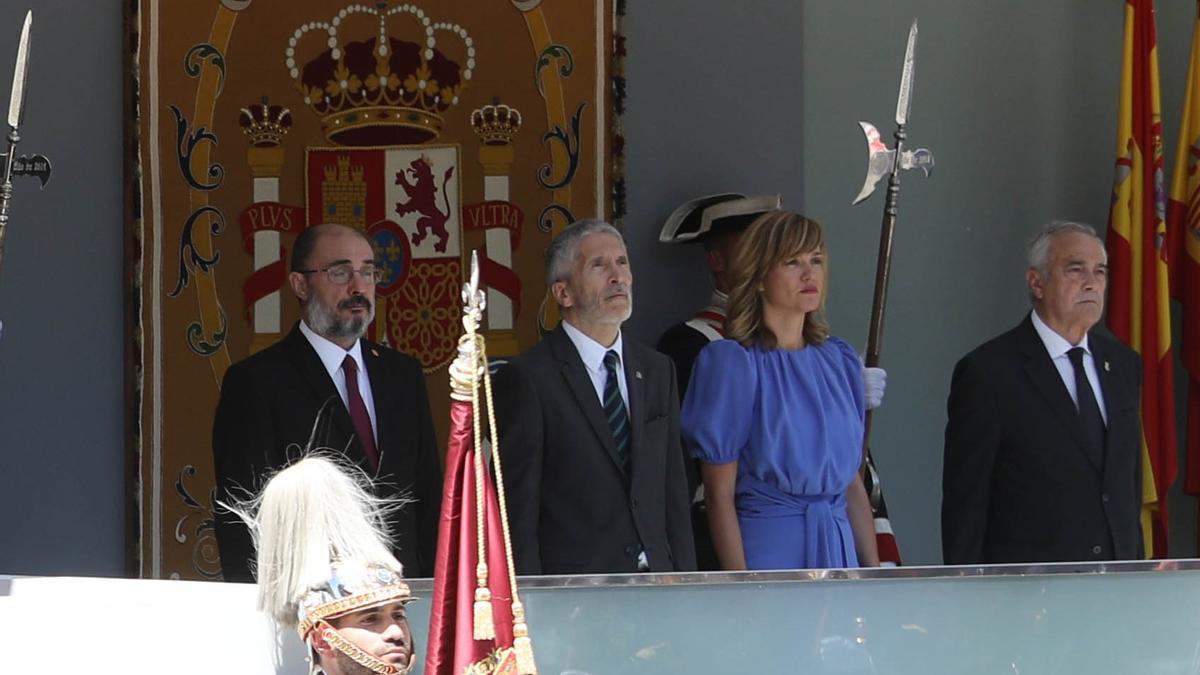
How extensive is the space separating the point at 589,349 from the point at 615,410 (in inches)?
6.4

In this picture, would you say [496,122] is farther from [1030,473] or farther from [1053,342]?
[1030,473]

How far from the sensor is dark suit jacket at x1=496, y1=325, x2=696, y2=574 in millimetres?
5152

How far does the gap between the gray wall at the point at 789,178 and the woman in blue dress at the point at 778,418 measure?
1327 millimetres

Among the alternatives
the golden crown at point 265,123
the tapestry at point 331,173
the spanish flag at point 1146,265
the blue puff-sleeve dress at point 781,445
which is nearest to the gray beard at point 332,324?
the blue puff-sleeve dress at point 781,445

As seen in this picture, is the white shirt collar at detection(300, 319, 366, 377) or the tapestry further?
the tapestry

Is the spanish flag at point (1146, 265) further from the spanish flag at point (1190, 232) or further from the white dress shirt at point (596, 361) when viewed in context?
the white dress shirt at point (596, 361)

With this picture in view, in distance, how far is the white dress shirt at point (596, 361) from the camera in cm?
534

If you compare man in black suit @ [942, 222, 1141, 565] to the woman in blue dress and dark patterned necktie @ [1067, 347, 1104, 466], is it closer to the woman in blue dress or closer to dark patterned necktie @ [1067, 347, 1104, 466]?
dark patterned necktie @ [1067, 347, 1104, 466]

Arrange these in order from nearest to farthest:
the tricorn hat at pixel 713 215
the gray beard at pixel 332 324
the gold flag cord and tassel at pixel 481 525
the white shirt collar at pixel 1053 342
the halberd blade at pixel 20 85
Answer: the gold flag cord and tassel at pixel 481 525 < the gray beard at pixel 332 324 < the halberd blade at pixel 20 85 < the white shirt collar at pixel 1053 342 < the tricorn hat at pixel 713 215

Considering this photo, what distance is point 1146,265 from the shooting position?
7371 millimetres

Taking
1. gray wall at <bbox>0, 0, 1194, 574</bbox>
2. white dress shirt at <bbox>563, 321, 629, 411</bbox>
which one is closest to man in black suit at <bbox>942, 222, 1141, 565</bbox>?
white dress shirt at <bbox>563, 321, 629, 411</bbox>

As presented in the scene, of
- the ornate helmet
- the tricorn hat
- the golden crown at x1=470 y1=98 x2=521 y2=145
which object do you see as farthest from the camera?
the golden crown at x1=470 y1=98 x2=521 y2=145

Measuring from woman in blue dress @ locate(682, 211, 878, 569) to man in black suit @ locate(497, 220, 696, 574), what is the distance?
10cm

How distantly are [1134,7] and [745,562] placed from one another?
3.01 meters
